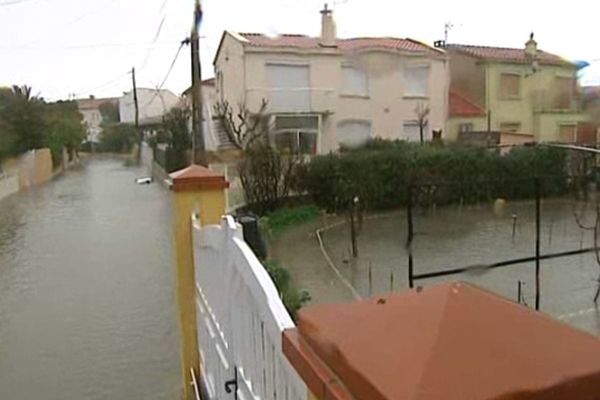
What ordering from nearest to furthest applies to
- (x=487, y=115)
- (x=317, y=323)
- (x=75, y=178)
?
(x=317, y=323) → (x=487, y=115) → (x=75, y=178)

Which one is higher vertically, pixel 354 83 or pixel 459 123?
pixel 354 83

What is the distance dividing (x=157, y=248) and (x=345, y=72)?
12.4 metres

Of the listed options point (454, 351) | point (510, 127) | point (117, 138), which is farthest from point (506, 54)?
point (117, 138)

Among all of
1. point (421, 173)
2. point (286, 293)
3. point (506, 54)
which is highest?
point (506, 54)

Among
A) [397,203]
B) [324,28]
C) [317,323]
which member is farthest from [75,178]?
[317,323]

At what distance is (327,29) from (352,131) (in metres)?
3.60

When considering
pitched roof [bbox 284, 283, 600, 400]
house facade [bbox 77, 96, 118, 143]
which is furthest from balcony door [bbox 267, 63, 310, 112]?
house facade [bbox 77, 96, 118, 143]

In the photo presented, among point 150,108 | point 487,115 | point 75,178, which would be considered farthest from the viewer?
point 150,108

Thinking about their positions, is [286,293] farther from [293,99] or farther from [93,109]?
[93,109]

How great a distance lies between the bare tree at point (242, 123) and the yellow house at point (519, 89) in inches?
229

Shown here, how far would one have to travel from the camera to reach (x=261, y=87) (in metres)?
19.4

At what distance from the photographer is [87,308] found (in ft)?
20.8

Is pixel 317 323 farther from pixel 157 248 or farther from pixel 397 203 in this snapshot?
pixel 397 203

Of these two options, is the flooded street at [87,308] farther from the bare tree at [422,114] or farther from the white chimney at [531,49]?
the bare tree at [422,114]
